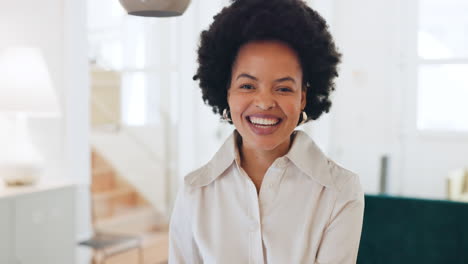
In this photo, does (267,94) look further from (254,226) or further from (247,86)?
(254,226)

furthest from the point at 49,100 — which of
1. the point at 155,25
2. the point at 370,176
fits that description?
the point at 370,176

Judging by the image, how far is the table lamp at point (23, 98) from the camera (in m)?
2.78

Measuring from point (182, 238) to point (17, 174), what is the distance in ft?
6.27

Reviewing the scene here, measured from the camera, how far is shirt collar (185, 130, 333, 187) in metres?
1.23

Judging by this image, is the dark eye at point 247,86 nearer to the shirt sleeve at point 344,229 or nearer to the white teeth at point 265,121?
the white teeth at point 265,121

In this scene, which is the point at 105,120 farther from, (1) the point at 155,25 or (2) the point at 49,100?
(2) the point at 49,100

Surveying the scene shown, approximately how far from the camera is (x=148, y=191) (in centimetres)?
523

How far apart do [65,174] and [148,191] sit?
1.90 meters

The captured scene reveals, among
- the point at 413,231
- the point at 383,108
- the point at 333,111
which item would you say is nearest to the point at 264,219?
the point at 413,231

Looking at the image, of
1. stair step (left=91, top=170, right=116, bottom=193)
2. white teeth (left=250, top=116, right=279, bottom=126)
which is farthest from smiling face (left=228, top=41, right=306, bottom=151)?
stair step (left=91, top=170, right=116, bottom=193)

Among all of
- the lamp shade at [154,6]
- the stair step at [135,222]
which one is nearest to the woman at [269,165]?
the lamp shade at [154,6]

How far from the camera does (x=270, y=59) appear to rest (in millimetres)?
1155

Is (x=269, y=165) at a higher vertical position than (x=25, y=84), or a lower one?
lower

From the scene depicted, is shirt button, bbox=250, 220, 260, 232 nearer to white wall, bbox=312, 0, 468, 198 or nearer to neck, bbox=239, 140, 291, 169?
neck, bbox=239, 140, 291, 169
